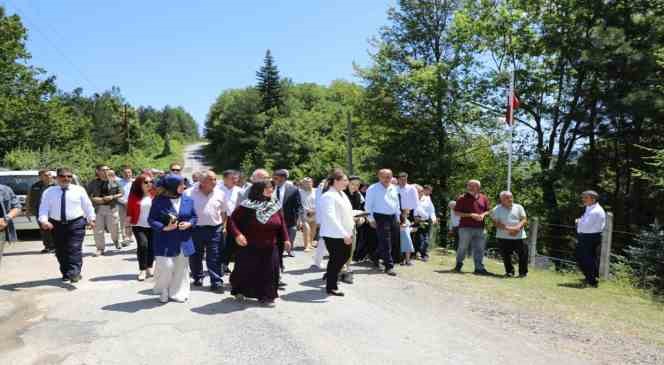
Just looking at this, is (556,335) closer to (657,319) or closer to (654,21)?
(657,319)

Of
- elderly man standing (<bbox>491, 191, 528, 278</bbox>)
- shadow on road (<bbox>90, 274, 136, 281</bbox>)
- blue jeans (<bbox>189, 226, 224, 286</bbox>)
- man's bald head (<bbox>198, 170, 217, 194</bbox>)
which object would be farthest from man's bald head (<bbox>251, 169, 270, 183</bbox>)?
elderly man standing (<bbox>491, 191, 528, 278</bbox>)

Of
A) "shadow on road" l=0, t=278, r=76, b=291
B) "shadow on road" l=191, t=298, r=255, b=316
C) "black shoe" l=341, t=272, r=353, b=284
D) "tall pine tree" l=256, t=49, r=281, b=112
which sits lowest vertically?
"shadow on road" l=0, t=278, r=76, b=291

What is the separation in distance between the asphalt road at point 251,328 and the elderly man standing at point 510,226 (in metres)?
2.68

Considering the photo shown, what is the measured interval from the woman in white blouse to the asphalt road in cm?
43

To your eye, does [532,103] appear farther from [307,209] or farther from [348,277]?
[348,277]

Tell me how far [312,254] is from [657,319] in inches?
280

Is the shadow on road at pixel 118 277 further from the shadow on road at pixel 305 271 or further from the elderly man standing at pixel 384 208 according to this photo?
the elderly man standing at pixel 384 208

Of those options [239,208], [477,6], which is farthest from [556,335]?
[477,6]

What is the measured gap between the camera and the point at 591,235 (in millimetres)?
9859

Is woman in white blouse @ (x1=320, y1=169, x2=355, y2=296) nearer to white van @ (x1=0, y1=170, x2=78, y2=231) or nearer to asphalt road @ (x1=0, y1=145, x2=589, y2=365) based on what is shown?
asphalt road @ (x1=0, y1=145, x2=589, y2=365)

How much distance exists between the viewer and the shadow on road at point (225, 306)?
6.62 meters

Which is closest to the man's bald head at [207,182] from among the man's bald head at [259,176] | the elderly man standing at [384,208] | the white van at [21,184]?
the man's bald head at [259,176]

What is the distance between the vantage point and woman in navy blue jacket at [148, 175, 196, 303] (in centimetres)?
698

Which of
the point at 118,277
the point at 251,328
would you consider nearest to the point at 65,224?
the point at 118,277
